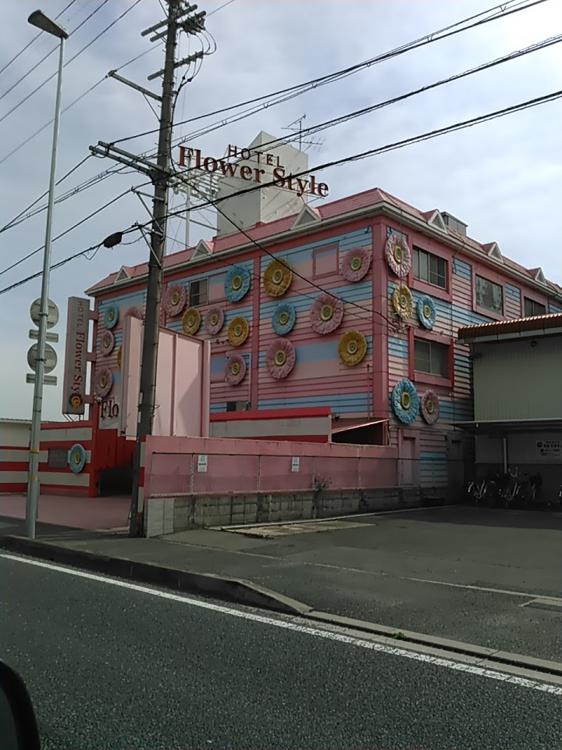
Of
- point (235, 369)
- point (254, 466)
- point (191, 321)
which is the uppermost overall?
point (191, 321)

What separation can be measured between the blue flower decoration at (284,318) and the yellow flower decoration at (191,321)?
438cm

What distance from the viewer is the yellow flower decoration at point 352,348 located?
891 inches

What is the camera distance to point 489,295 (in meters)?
28.0

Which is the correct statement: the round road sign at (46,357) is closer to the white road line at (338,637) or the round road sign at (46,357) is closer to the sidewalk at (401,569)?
the sidewalk at (401,569)

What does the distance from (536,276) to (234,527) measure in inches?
869

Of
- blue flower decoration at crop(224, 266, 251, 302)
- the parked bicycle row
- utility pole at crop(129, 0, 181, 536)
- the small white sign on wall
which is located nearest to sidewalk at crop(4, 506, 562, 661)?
utility pole at crop(129, 0, 181, 536)

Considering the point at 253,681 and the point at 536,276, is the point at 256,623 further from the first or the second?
the point at 536,276

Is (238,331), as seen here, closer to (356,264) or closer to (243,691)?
(356,264)

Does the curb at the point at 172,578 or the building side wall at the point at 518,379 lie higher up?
the building side wall at the point at 518,379

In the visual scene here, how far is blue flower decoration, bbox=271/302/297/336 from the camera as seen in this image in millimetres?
24859

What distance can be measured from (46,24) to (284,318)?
1347 cm

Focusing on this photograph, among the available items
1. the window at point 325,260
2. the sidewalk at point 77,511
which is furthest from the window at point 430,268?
the sidewalk at point 77,511

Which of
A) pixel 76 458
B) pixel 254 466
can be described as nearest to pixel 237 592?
pixel 254 466

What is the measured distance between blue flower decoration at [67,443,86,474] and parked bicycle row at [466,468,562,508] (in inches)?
566
